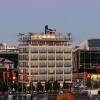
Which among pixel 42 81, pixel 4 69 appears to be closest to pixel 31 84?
pixel 42 81

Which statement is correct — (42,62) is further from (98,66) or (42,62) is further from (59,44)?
(98,66)

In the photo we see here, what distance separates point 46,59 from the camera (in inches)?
6703

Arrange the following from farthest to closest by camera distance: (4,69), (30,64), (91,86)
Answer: (4,69) < (30,64) < (91,86)

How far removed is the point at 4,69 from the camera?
194 metres

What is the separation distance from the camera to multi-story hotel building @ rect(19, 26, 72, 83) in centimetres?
16962

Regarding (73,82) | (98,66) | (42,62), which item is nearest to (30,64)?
(42,62)

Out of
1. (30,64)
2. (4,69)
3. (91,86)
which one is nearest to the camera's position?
(91,86)

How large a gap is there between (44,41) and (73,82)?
12.9 meters

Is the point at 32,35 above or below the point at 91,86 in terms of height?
above

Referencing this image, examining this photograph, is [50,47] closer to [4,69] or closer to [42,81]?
[42,81]

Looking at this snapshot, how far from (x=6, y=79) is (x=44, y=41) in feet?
43.6

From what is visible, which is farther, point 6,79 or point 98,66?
point 98,66

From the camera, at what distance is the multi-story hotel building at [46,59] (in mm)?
169625

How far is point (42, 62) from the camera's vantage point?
170000 millimetres
